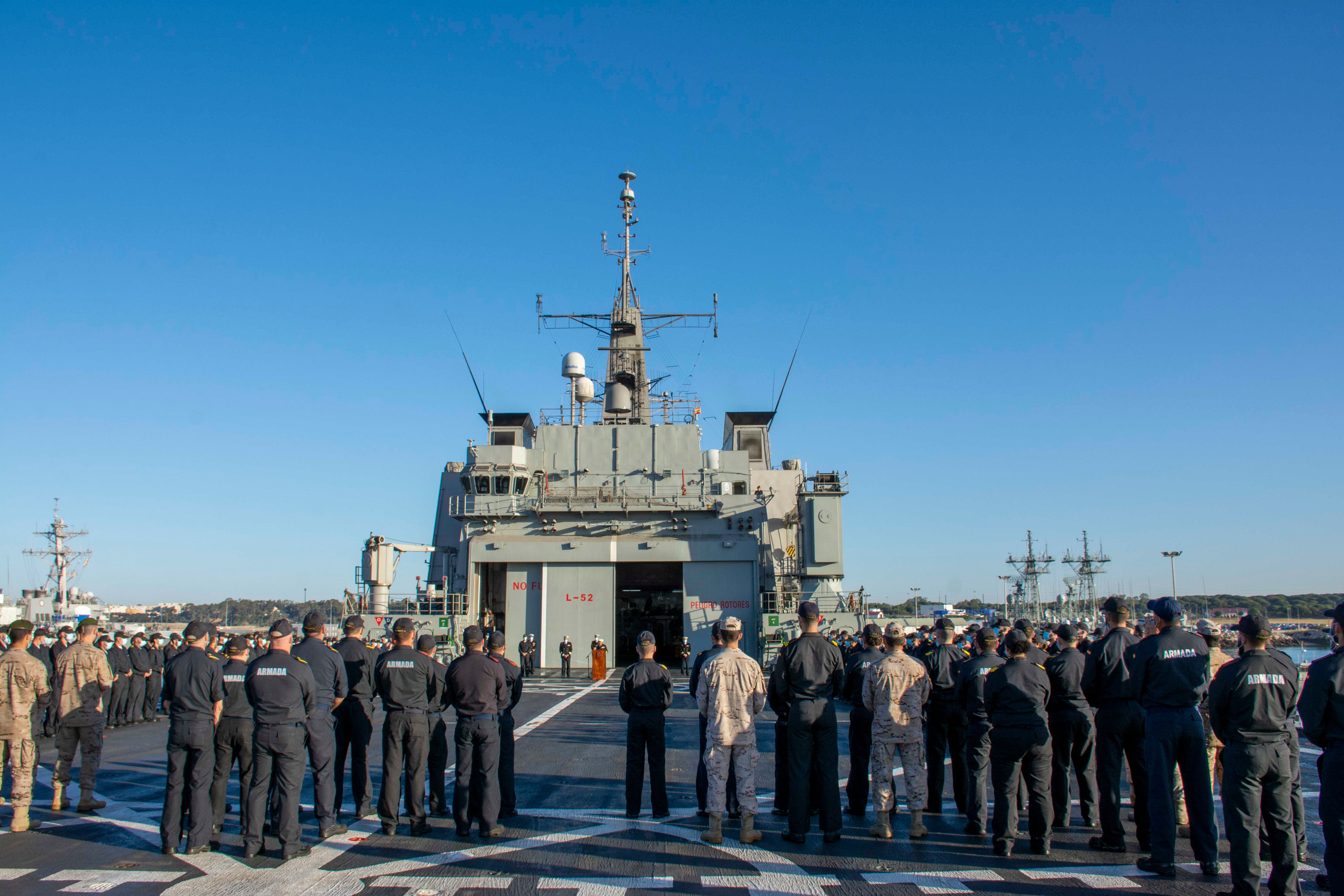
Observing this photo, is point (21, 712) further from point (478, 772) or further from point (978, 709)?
point (978, 709)

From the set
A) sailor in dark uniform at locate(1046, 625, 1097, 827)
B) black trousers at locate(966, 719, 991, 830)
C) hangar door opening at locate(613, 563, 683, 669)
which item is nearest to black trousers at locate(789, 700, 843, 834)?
black trousers at locate(966, 719, 991, 830)

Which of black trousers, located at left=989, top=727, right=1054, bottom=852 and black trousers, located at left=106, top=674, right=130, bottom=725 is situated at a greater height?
black trousers, located at left=989, top=727, right=1054, bottom=852

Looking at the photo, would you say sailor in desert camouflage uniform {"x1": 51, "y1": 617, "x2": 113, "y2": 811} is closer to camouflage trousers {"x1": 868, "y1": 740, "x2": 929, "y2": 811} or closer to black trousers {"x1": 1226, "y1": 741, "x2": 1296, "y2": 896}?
camouflage trousers {"x1": 868, "y1": 740, "x2": 929, "y2": 811}

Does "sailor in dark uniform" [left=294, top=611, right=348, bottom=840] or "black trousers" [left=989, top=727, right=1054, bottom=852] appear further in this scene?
"sailor in dark uniform" [left=294, top=611, right=348, bottom=840]

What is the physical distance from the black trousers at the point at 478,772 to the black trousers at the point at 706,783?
177 cm

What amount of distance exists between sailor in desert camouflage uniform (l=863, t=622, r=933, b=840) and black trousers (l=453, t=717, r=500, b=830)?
315 cm

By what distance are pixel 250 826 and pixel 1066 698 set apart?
6.70 meters

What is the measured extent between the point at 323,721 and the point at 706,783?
3413 millimetres

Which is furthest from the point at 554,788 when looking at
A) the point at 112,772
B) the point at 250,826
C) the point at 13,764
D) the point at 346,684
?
the point at 112,772

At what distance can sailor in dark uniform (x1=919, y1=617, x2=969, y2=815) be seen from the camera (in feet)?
26.7

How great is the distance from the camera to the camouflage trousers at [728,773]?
6.91m

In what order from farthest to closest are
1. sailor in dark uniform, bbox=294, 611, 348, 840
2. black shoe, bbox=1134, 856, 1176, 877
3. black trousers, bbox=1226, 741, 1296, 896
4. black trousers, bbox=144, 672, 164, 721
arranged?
black trousers, bbox=144, 672, 164, 721, sailor in dark uniform, bbox=294, 611, 348, 840, black shoe, bbox=1134, 856, 1176, 877, black trousers, bbox=1226, 741, 1296, 896

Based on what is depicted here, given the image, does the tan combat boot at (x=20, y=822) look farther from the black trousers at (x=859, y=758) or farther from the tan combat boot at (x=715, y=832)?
the black trousers at (x=859, y=758)

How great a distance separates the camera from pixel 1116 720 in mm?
6953
